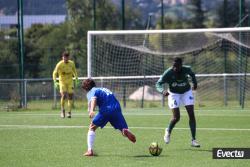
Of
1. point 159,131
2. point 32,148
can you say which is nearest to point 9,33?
point 159,131

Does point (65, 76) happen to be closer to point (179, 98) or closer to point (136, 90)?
point (136, 90)

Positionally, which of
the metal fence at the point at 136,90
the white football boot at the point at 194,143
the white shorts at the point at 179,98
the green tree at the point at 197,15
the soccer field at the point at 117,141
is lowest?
the soccer field at the point at 117,141

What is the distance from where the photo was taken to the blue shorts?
1577cm

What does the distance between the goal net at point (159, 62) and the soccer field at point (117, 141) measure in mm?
4719

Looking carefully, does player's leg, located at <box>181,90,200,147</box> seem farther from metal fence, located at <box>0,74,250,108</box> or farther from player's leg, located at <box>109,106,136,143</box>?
metal fence, located at <box>0,74,250,108</box>

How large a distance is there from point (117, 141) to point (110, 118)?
2.27 m

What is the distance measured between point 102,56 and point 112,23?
44.6 feet

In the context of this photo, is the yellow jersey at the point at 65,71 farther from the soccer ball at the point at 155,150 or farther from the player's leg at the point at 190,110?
the soccer ball at the point at 155,150

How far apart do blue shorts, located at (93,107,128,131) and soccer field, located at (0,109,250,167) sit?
0.58 m

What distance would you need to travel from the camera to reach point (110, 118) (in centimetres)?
1589

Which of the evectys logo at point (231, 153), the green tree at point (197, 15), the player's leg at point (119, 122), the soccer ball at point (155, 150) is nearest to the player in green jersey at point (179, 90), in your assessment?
the player's leg at point (119, 122)

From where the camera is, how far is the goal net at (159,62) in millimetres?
31172

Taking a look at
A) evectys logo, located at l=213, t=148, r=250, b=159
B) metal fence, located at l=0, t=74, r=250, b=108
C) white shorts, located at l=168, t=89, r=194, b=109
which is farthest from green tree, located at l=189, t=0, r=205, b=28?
evectys logo, located at l=213, t=148, r=250, b=159

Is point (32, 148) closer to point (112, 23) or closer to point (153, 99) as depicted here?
point (153, 99)
